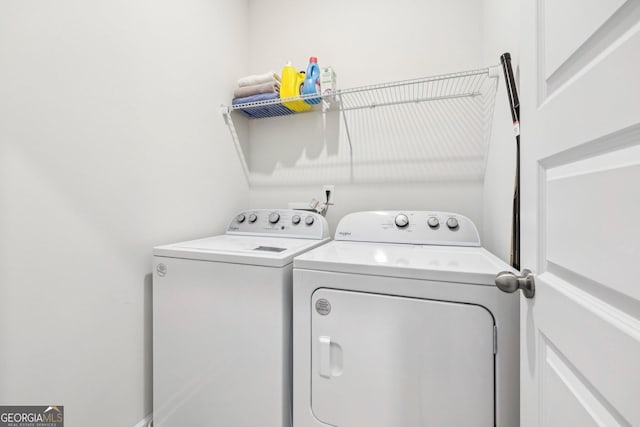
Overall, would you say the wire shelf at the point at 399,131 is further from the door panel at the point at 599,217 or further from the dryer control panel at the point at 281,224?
the door panel at the point at 599,217

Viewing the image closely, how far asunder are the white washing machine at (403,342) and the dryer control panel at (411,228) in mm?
256

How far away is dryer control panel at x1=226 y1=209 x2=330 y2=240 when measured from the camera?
1559 millimetres

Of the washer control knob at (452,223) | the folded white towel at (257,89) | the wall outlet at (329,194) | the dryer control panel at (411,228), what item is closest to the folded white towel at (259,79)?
the folded white towel at (257,89)

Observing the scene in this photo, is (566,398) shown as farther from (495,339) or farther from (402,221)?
(402,221)

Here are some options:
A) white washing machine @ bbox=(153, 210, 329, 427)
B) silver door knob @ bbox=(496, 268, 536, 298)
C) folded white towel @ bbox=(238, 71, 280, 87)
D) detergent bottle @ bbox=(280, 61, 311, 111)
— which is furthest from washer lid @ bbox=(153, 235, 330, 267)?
folded white towel @ bbox=(238, 71, 280, 87)

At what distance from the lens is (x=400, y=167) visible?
5.71 ft

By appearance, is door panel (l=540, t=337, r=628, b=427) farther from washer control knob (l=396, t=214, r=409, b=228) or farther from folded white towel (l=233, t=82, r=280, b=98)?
folded white towel (l=233, t=82, r=280, b=98)

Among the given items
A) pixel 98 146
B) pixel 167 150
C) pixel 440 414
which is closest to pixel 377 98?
pixel 167 150

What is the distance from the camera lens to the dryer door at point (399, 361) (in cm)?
82

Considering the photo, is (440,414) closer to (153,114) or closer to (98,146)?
(98,146)

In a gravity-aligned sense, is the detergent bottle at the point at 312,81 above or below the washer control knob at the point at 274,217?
above

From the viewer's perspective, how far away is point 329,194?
187 cm

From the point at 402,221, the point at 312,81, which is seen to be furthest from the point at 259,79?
the point at 402,221

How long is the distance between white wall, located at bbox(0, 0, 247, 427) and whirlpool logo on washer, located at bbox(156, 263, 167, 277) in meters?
0.11
